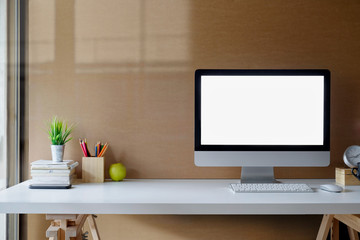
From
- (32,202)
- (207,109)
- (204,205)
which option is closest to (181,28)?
(207,109)

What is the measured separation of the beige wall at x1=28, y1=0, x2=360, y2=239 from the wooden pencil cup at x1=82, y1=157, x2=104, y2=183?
0.16 m

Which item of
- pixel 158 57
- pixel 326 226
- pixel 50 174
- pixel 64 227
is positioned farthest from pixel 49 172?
pixel 326 226

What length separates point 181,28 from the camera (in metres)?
1.93

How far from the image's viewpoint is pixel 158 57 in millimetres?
1932

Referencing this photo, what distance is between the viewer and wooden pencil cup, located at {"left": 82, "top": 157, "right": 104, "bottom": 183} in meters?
1.76

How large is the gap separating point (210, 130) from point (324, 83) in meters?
0.65

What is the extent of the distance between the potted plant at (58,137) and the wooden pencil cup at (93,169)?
14cm

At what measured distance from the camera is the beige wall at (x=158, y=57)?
1.93 meters

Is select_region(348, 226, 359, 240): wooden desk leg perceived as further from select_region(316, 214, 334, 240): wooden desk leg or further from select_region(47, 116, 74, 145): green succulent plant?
select_region(47, 116, 74, 145): green succulent plant

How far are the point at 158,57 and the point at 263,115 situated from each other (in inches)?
28.8

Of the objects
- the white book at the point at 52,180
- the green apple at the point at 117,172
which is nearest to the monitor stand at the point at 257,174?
the green apple at the point at 117,172

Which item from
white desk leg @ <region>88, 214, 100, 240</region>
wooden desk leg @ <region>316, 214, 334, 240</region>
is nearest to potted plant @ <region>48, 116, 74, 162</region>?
white desk leg @ <region>88, 214, 100, 240</region>

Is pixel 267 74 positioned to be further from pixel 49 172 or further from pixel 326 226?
pixel 49 172

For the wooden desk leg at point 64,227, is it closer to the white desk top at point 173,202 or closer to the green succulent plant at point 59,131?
the white desk top at point 173,202
